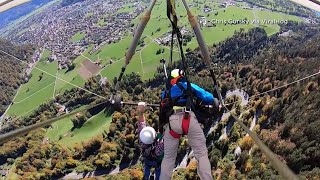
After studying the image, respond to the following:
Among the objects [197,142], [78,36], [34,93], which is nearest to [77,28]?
[78,36]

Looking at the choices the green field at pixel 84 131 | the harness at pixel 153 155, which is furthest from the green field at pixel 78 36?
the harness at pixel 153 155

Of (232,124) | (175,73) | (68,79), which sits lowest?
(68,79)

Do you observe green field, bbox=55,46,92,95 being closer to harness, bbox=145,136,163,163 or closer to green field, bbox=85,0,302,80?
green field, bbox=85,0,302,80

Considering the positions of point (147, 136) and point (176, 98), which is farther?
point (147, 136)

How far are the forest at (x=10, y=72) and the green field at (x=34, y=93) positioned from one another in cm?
366

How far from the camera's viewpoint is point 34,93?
98.3 m

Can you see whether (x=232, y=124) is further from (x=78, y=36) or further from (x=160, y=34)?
(x=78, y=36)

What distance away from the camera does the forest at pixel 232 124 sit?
25422mm

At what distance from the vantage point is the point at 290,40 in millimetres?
92500

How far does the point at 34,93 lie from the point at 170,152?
100 metres

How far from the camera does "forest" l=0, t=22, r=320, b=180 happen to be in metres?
25.4

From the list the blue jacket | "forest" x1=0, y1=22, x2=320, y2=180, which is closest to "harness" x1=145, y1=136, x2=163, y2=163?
the blue jacket

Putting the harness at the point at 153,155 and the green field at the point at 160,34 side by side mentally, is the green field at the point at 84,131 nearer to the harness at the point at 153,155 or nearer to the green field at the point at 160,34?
the green field at the point at 160,34

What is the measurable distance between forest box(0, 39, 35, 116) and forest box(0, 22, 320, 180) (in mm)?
23042
